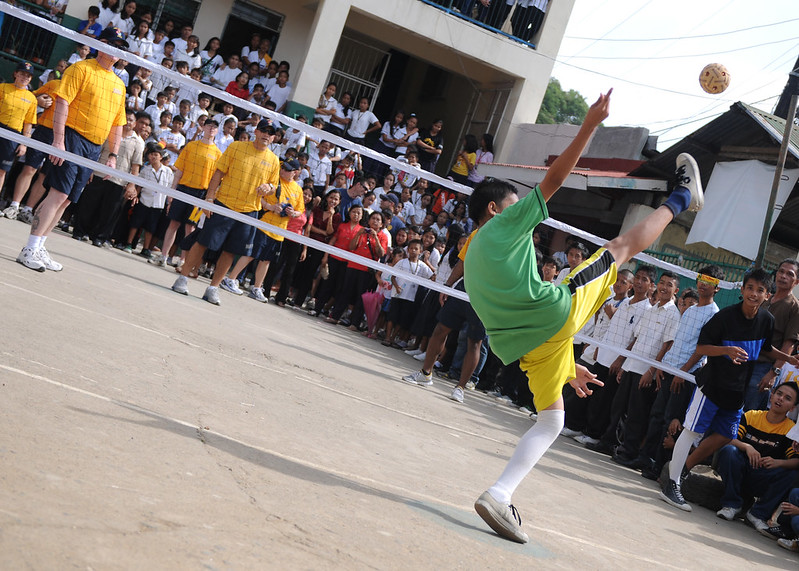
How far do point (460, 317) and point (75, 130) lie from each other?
4.47m

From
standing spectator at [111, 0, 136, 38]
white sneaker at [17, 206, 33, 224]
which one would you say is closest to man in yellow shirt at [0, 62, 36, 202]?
white sneaker at [17, 206, 33, 224]

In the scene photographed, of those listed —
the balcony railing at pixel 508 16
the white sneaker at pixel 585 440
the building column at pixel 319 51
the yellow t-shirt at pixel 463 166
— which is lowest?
the white sneaker at pixel 585 440

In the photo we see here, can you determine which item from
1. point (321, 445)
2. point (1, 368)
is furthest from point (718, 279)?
point (1, 368)

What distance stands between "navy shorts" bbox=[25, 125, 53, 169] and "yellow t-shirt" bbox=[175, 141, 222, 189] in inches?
69.6

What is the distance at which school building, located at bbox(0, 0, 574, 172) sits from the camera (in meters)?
20.3

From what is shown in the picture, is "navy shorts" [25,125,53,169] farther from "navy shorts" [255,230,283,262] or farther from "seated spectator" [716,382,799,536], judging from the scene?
"seated spectator" [716,382,799,536]

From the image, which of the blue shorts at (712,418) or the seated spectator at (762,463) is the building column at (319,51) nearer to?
the blue shorts at (712,418)

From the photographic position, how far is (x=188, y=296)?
1020 cm

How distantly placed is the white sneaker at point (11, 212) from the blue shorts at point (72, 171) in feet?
15.3

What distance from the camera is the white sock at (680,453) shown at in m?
7.83

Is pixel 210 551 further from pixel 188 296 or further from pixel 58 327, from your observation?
pixel 188 296

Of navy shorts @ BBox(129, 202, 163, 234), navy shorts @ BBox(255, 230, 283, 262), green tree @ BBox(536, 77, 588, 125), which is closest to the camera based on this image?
navy shorts @ BBox(255, 230, 283, 262)

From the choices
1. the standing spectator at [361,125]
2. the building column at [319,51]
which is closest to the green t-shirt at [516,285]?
the standing spectator at [361,125]

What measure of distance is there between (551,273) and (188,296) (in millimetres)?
4325
